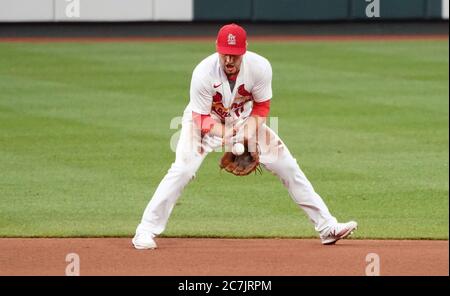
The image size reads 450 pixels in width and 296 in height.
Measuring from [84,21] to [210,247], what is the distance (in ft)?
47.2

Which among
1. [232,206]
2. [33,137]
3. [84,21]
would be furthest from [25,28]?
[232,206]

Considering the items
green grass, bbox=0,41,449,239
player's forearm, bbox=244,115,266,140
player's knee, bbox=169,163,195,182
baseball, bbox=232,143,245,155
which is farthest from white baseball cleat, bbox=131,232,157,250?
player's forearm, bbox=244,115,266,140

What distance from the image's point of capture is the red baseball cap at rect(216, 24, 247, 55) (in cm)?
807

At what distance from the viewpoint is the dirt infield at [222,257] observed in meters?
7.84

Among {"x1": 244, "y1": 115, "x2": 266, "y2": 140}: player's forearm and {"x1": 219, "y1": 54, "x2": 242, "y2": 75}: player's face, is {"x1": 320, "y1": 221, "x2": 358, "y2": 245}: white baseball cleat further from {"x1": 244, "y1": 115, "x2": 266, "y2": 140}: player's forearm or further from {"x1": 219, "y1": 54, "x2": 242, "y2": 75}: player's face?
{"x1": 219, "y1": 54, "x2": 242, "y2": 75}: player's face

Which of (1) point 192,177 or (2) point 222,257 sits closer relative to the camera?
(2) point 222,257

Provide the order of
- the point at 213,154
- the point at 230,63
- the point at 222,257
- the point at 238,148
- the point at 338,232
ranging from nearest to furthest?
the point at 230,63
the point at 222,257
the point at 238,148
the point at 338,232
the point at 213,154

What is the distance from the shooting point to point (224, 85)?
8.40m

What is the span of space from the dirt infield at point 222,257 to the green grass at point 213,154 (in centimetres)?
38

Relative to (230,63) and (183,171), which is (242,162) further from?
(230,63)

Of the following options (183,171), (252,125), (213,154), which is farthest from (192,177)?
(213,154)

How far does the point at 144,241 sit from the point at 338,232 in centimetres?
138

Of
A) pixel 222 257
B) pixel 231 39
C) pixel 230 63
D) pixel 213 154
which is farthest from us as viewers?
pixel 213 154

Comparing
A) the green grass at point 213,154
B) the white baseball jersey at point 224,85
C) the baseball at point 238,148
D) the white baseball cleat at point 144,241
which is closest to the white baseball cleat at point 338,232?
the green grass at point 213,154
